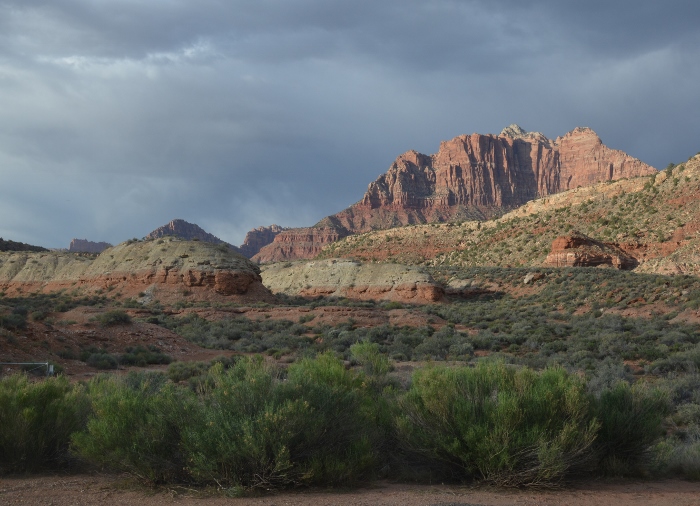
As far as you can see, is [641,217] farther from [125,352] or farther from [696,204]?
[125,352]

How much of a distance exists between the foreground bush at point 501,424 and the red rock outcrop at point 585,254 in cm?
5620

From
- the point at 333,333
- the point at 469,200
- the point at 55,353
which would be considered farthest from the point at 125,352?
the point at 469,200

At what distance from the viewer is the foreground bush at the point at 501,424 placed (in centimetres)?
754

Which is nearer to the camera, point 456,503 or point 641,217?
point 456,503

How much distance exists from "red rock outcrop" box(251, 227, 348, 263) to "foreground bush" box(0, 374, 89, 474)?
15166cm

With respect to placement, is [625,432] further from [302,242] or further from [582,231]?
[302,242]

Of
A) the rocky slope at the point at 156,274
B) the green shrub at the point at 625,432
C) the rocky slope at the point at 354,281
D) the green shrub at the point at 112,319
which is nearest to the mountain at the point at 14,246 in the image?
the rocky slope at the point at 156,274

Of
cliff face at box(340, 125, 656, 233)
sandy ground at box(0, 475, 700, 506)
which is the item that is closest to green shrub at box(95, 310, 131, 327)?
sandy ground at box(0, 475, 700, 506)

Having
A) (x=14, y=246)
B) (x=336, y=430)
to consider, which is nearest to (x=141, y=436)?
(x=336, y=430)

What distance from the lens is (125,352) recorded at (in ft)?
78.7

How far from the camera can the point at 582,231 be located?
71.4 m

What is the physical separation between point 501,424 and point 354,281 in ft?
163

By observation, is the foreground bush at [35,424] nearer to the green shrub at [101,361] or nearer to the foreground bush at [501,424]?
the foreground bush at [501,424]

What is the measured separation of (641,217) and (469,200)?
115m
